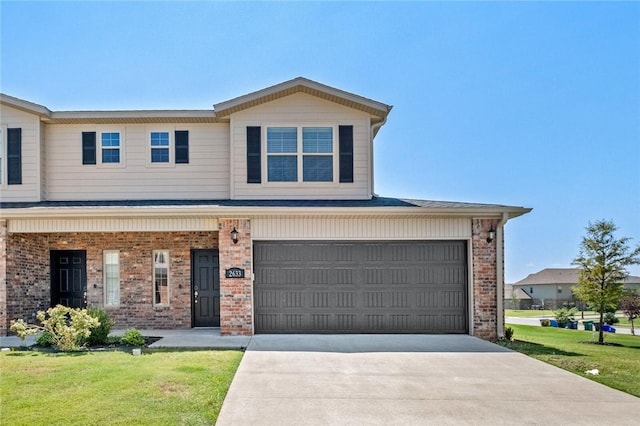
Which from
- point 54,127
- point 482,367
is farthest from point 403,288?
point 54,127

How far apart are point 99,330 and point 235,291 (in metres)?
2.79

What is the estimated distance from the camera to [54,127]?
1274 centimetres

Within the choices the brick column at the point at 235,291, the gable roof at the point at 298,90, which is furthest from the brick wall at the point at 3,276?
the gable roof at the point at 298,90

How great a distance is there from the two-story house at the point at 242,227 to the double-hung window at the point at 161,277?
0.03m

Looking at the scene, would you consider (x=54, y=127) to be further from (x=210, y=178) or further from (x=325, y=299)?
(x=325, y=299)

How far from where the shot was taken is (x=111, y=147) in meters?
12.7

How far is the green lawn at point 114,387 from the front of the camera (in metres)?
5.25

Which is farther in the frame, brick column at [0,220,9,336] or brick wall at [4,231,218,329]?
brick wall at [4,231,218,329]

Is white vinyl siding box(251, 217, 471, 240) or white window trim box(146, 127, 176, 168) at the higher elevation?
white window trim box(146, 127, 176, 168)

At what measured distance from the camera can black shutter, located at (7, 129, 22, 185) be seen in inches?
492

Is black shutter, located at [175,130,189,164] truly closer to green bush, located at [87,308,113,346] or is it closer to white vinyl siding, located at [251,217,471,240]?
white vinyl siding, located at [251,217,471,240]

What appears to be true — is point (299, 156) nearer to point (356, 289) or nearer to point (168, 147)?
point (168, 147)

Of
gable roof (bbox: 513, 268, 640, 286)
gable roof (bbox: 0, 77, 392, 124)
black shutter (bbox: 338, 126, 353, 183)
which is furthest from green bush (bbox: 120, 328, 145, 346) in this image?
gable roof (bbox: 513, 268, 640, 286)

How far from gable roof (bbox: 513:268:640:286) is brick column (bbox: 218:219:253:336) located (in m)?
53.4
